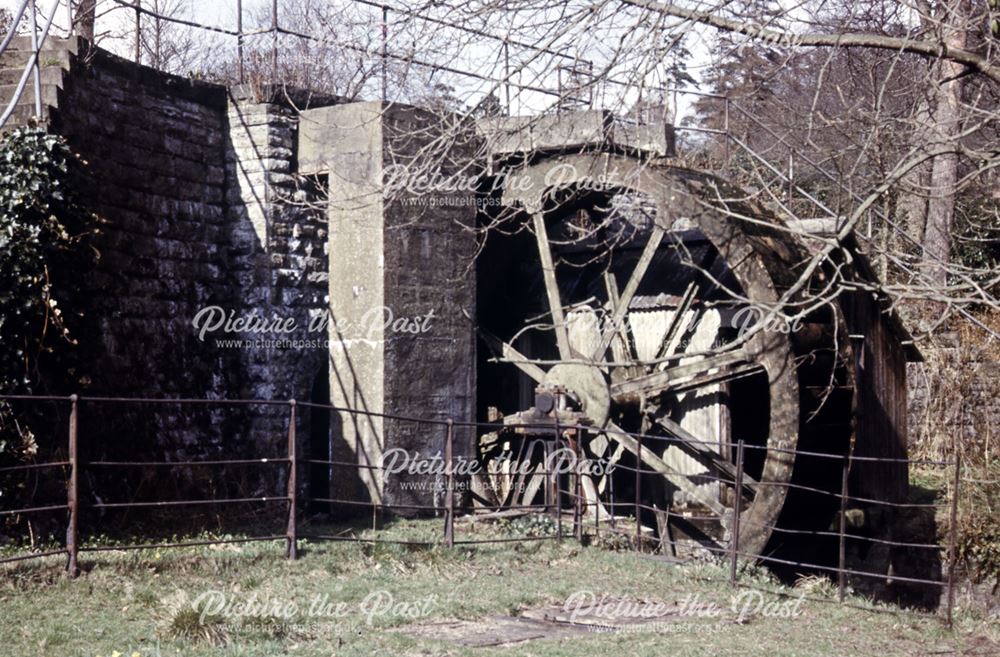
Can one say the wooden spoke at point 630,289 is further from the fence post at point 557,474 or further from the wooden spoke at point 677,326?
the fence post at point 557,474

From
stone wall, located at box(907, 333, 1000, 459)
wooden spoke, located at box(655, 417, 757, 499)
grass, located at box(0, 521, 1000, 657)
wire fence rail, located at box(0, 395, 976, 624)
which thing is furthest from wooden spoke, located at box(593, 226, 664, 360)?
stone wall, located at box(907, 333, 1000, 459)

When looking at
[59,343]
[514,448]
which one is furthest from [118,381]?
[514,448]

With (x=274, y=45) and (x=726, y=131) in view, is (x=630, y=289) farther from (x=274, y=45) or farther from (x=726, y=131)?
(x=274, y=45)

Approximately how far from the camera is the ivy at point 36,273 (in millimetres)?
8297

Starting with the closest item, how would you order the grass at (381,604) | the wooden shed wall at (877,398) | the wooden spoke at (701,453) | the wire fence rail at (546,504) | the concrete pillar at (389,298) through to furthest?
the grass at (381,604)
the wire fence rail at (546,504)
the concrete pillar at (389,298)
the wooden spoke at (701,453)
the wooden shed wall at (877,398)

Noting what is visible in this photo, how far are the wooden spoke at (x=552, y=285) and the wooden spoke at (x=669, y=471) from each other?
962 mm

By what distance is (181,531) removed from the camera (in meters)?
9.38

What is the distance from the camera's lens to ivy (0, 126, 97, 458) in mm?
8297

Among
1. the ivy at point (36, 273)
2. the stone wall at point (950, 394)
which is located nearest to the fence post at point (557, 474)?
the ivy at point (36, 273)

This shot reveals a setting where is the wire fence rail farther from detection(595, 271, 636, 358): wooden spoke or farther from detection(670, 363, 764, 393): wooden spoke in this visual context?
detection(595, 271, 636, 358): wooden spoke

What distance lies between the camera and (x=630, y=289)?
37.8 feet

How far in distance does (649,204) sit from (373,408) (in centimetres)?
380

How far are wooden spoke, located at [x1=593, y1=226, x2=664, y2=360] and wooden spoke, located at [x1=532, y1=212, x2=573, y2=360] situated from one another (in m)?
0.35

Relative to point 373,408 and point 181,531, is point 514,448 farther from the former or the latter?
point 181,531
